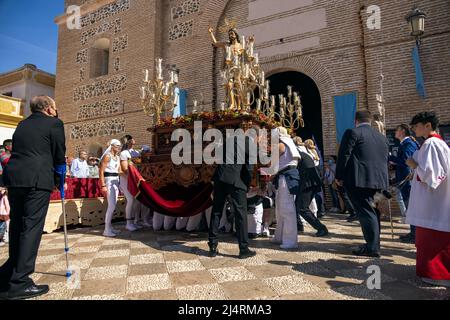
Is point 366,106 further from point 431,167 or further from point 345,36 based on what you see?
point 431,167

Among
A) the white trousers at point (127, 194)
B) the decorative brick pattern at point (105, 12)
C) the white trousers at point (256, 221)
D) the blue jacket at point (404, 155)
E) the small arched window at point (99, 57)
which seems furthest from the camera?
the small arched window at point (99, 57)

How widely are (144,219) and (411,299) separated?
5186 mm

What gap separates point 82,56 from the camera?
14383mm

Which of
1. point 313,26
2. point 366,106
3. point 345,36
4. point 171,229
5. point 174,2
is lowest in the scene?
point 171,229

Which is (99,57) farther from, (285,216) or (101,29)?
(285,216)

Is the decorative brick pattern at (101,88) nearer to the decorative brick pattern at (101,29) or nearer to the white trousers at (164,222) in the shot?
the decorative brick pattern at (101,29)

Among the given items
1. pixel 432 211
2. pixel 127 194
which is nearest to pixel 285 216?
pixel 432 211

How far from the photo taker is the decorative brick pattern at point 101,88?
42.0ft

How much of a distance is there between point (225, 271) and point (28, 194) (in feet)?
6.82

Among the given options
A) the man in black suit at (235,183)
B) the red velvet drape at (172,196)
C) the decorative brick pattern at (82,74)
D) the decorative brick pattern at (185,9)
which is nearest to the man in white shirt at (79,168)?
the red velvet drape at (172,196)

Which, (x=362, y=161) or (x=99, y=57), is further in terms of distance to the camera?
(x=99, y=57)

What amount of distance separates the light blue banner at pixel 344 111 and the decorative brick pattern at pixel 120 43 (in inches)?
387

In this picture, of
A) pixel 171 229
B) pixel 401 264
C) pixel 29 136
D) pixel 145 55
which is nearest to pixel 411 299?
pixel 401 264

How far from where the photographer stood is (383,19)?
8.50m
